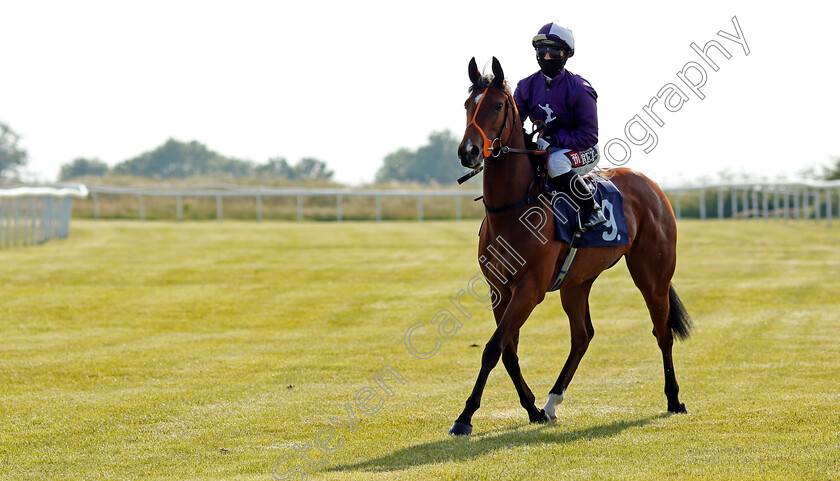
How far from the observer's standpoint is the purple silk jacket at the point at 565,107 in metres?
6.89

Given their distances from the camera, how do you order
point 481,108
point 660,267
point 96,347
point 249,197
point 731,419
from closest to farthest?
point 481,108 < point 731,419 < point 660,267 < point 96,347 < point 249,197

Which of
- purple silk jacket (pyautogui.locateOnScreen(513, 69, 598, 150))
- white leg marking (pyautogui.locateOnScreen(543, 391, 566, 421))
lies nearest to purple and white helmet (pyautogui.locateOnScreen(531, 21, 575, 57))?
purple silk jacket (pyautogui.locateOnScreen(513, 69, 598, 150))

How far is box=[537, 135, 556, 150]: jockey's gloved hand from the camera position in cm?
692

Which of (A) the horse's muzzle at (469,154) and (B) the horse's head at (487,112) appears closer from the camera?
(A) the horse's muzzle at (469,154)

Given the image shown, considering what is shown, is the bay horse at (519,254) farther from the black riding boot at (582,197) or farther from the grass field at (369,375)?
the grass field at (369,375)

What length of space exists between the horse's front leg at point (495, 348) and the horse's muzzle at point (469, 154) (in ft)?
3.52

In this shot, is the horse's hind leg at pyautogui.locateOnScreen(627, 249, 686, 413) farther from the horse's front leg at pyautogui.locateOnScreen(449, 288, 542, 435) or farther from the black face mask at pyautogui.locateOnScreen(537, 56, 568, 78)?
the black face mask at pyautogui.locateOnScreen(537, 56, 568, 78)

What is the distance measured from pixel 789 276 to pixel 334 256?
987cm

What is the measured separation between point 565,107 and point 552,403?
7.51 feet

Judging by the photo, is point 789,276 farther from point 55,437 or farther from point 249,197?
point 249,197

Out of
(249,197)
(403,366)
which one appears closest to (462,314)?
(403,366)

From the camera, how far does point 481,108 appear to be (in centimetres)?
618

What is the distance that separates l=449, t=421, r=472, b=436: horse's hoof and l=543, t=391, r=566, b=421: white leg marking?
894 mm

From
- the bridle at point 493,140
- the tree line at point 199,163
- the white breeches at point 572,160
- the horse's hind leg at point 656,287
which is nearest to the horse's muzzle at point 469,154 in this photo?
the bridle at point 493,140
